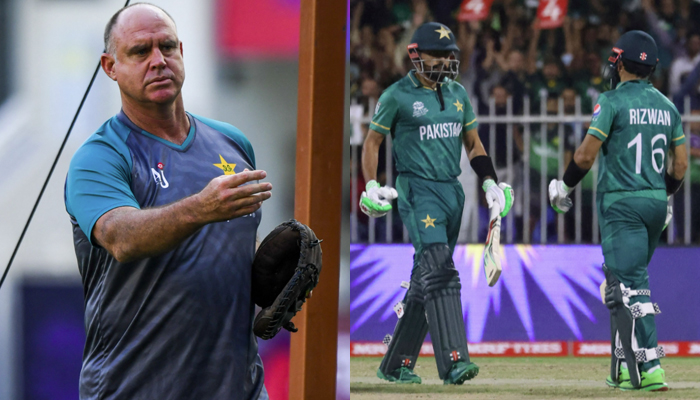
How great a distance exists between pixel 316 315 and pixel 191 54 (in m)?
1.16

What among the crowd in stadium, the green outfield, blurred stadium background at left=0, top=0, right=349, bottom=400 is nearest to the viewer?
blurred stadium background at left=0, top=0, right=349, bottom=400

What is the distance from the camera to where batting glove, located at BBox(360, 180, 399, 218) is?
3686 millimetres

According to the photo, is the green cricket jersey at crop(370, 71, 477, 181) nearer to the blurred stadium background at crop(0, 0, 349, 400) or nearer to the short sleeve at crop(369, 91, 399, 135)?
the short sleeve at crop(369, 91, 399, 135)

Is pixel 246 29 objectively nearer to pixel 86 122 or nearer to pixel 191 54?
pixel 191 54

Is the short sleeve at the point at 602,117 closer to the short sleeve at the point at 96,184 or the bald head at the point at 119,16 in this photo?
the bald head at the point at 119,16

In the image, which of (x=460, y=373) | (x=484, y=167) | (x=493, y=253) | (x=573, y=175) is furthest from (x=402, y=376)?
(x=573, y=175)

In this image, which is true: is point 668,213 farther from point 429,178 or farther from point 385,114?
point 385,114

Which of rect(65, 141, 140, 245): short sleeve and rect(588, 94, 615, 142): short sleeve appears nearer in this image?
rect(65, 141, 140, 245): short sleeve

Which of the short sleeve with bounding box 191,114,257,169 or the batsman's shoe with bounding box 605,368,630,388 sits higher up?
the short sleeve with bounding box 191,114,257,169

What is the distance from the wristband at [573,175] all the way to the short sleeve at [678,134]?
46 centimetres

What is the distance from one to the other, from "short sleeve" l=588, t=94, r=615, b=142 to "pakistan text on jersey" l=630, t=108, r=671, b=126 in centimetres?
11

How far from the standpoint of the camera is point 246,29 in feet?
9.77

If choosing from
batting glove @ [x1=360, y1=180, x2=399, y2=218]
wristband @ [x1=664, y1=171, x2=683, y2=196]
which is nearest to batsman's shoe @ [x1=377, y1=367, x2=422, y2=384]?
batting glove @ [x1=360, y1=180, x2=399, y2=218]

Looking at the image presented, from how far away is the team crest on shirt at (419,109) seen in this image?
383 cm
